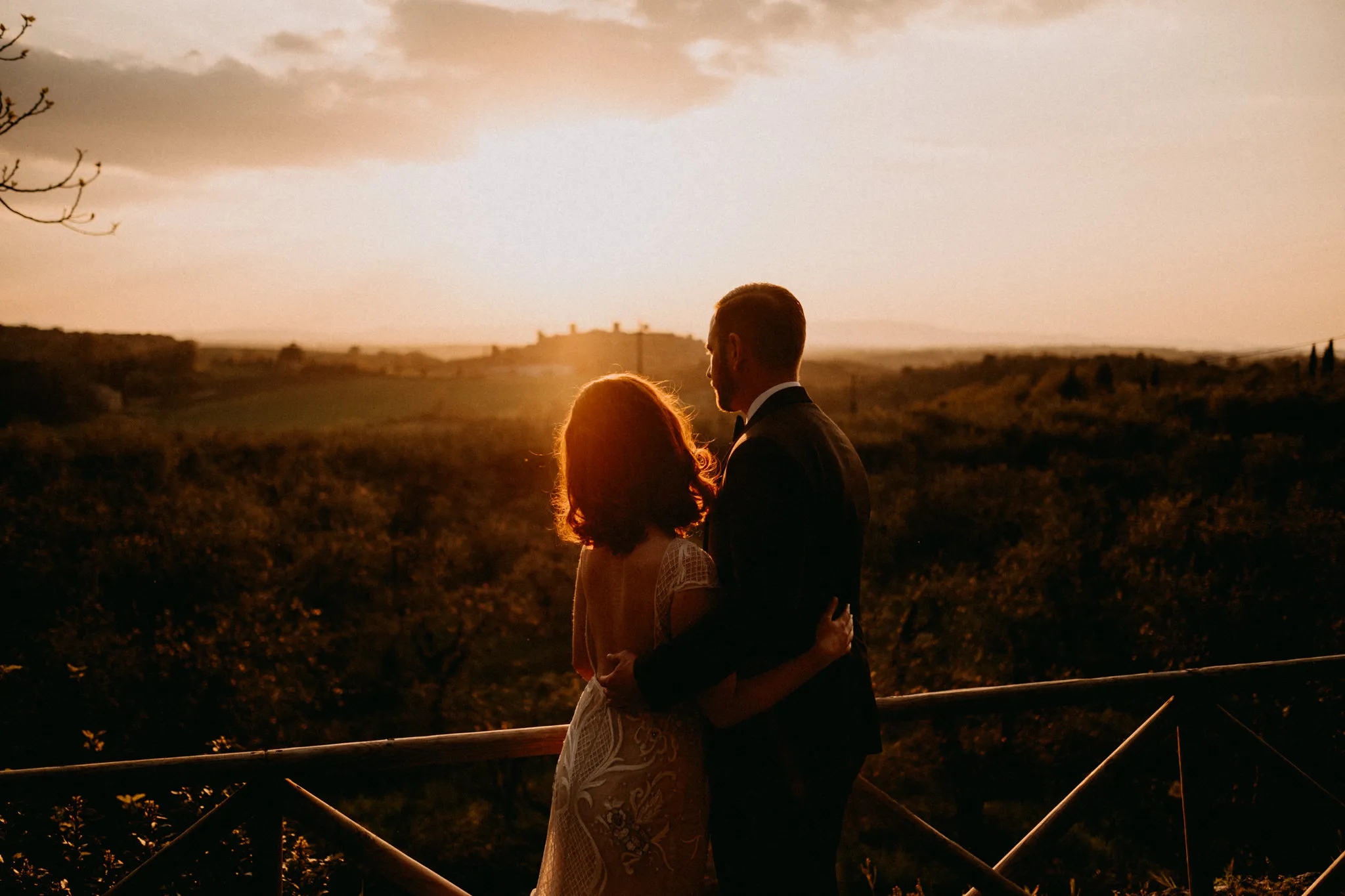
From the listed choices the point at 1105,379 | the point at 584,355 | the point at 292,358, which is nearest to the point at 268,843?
the point at 1105,379

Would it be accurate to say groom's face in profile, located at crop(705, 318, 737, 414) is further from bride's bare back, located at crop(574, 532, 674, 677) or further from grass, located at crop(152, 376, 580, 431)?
grass, located at crop(152, 376, 580, 431)

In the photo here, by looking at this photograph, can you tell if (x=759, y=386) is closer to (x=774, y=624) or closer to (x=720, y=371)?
(x=720, y=371)

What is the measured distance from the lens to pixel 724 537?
6.34 feet

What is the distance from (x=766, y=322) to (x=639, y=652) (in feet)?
2.88

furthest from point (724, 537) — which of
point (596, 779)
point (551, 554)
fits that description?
point (551, 554)

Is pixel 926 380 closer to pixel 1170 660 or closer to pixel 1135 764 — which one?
pixel 1170 660

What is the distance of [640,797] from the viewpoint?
199 centimetres

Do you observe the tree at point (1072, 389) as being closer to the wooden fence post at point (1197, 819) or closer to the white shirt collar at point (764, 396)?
the wooden fence post at point (1197, 819)

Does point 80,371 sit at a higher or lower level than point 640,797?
higher

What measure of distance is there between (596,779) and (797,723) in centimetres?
50

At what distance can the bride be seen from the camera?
1975 mm

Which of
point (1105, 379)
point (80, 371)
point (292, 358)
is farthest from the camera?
point (292, 358)

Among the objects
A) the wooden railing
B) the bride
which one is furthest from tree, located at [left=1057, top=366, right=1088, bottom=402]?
the bride

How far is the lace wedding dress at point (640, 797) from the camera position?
199 cm
